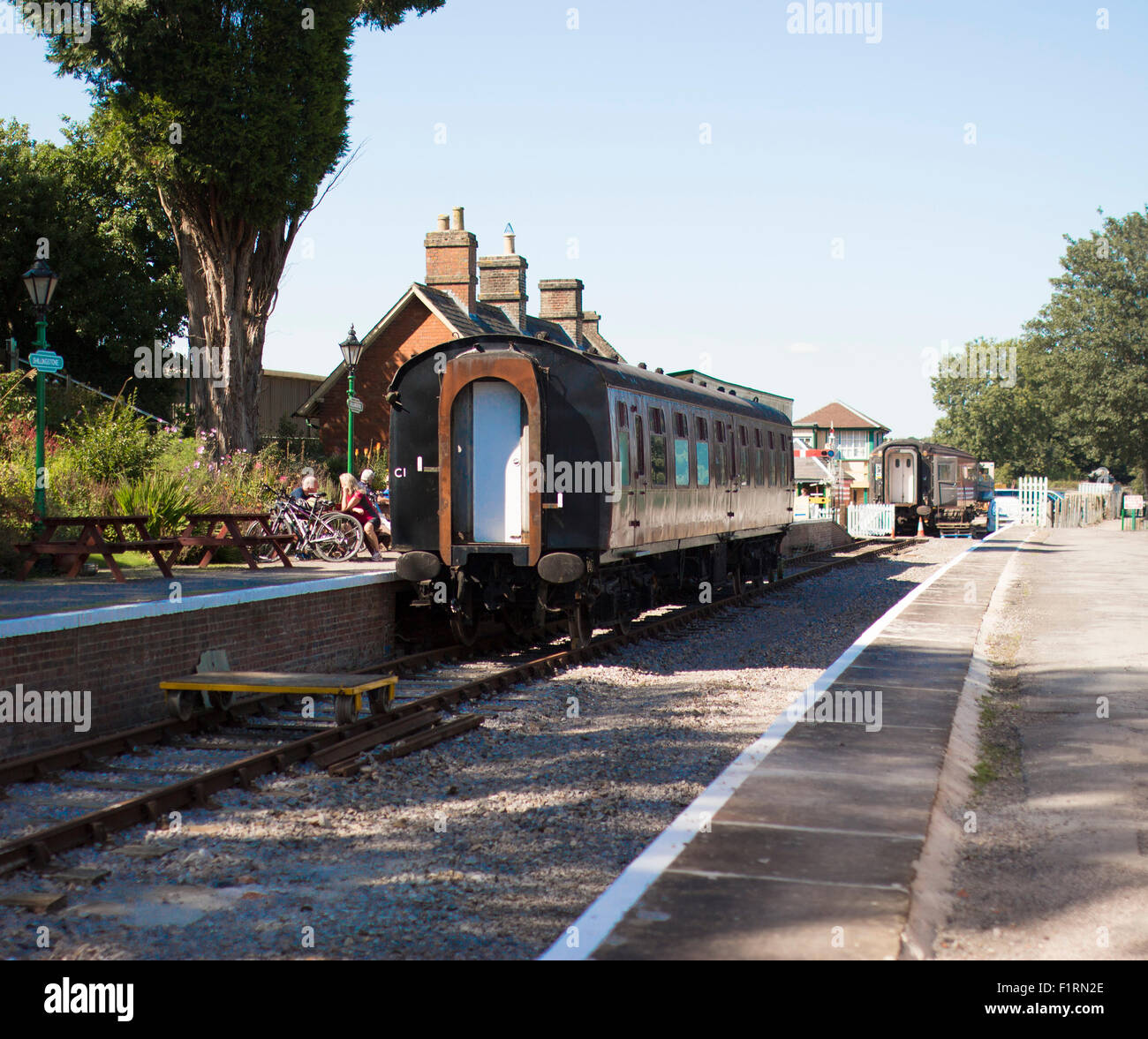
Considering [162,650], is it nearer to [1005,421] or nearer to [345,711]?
[345,711]

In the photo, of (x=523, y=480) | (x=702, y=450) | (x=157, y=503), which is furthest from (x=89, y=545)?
(x=702, y=450)

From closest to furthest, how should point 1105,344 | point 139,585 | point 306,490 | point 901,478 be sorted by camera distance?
point 139,585 → point 306,490 → point 901,478 → point 1105,344

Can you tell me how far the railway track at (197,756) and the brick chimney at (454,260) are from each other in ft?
80.6

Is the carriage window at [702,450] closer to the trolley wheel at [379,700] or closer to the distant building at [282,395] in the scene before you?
the trolley wheel at [379,700]

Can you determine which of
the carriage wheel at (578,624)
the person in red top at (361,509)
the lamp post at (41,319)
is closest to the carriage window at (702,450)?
the carriage wheel at (578,624)

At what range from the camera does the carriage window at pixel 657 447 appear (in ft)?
46.7

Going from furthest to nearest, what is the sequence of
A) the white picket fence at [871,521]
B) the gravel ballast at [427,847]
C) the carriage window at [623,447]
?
1. the white picket fence at [871,521]
2. the carriage window at [623,447]
3. the gravel ballast at [427,847]

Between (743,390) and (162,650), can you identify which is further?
(743,390)

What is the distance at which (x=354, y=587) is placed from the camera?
41.4 feet

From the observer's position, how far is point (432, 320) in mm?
35031

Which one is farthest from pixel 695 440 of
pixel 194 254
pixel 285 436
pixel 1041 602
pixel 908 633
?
pixel 285 436

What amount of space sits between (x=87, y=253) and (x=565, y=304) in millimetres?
15710

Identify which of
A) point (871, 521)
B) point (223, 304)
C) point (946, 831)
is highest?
point (223, 304)
